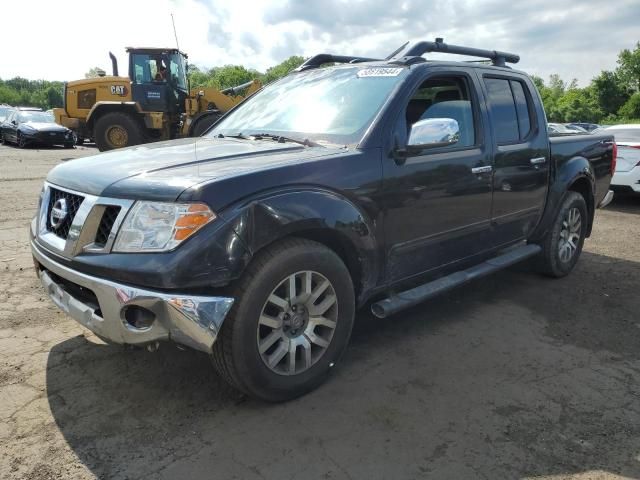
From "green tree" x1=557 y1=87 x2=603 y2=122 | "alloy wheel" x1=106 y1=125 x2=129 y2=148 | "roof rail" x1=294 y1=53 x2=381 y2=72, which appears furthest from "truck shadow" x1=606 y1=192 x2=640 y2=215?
"green tree" x1=557 y1=87 x2=603 y2=122

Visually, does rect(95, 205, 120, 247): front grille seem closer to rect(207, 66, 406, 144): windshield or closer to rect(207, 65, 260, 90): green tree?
rect(207, 66, 406, 144): windshield

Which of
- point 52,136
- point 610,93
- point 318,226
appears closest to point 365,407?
point 318,226

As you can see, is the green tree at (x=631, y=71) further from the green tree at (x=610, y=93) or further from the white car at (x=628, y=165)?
the white car at (x=628, y=165)

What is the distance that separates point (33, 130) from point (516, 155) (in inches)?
818

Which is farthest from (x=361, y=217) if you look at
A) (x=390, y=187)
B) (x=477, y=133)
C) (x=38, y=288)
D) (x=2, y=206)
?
(x=2, y=206)

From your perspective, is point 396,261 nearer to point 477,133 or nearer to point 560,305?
point 477,133

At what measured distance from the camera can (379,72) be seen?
362cm

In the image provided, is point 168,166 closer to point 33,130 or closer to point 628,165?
point 628,165

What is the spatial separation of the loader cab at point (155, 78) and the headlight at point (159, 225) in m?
13.1

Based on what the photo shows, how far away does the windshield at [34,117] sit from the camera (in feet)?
70.0

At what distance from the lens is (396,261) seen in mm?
3352

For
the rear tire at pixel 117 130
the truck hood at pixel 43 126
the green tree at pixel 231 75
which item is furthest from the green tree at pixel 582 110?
the green tree at pixel 231 75

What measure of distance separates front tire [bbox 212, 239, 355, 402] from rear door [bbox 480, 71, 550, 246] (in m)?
1.80

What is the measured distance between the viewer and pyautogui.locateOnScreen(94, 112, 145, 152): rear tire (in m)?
14.8
